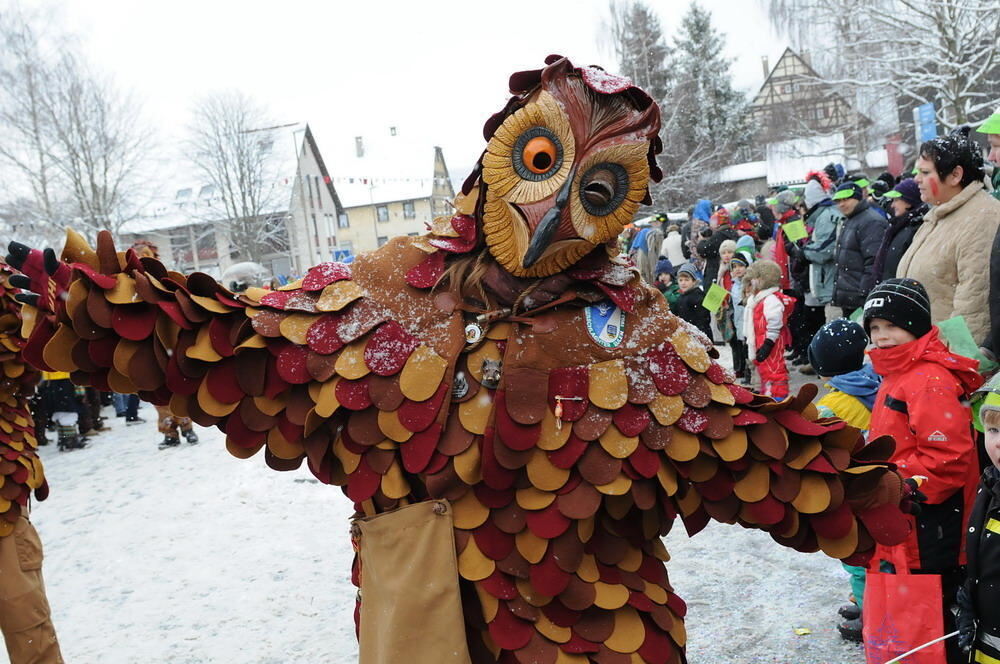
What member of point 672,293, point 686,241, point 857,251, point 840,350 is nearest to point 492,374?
point 840,350

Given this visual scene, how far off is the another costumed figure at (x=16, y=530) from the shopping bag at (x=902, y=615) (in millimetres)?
2840

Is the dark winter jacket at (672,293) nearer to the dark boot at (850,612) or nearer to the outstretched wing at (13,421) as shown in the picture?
the dark boot at (850,612)

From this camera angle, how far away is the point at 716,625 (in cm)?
326

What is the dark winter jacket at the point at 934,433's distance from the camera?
252 centimetres

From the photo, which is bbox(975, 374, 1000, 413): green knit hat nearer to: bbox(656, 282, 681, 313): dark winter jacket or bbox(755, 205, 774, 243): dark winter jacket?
bbox(656, 282, 681, 313): dark winter jacket

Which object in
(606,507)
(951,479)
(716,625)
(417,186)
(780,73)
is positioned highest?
(780,73)

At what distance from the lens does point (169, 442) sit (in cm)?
771

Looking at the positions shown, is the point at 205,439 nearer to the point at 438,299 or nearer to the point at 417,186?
the point at 438,299

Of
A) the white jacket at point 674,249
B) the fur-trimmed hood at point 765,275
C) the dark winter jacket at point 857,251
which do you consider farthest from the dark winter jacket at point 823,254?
the white jacket at point 674,249

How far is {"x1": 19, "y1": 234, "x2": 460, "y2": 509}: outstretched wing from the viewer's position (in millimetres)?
1616

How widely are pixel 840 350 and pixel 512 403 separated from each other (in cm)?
199

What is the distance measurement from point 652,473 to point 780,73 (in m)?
41.3

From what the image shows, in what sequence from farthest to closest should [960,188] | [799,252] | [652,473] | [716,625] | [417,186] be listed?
[417,186]
[799,252]
[960,188]
[716,625]
[652,473]

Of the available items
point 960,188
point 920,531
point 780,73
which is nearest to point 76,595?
point 920,531
